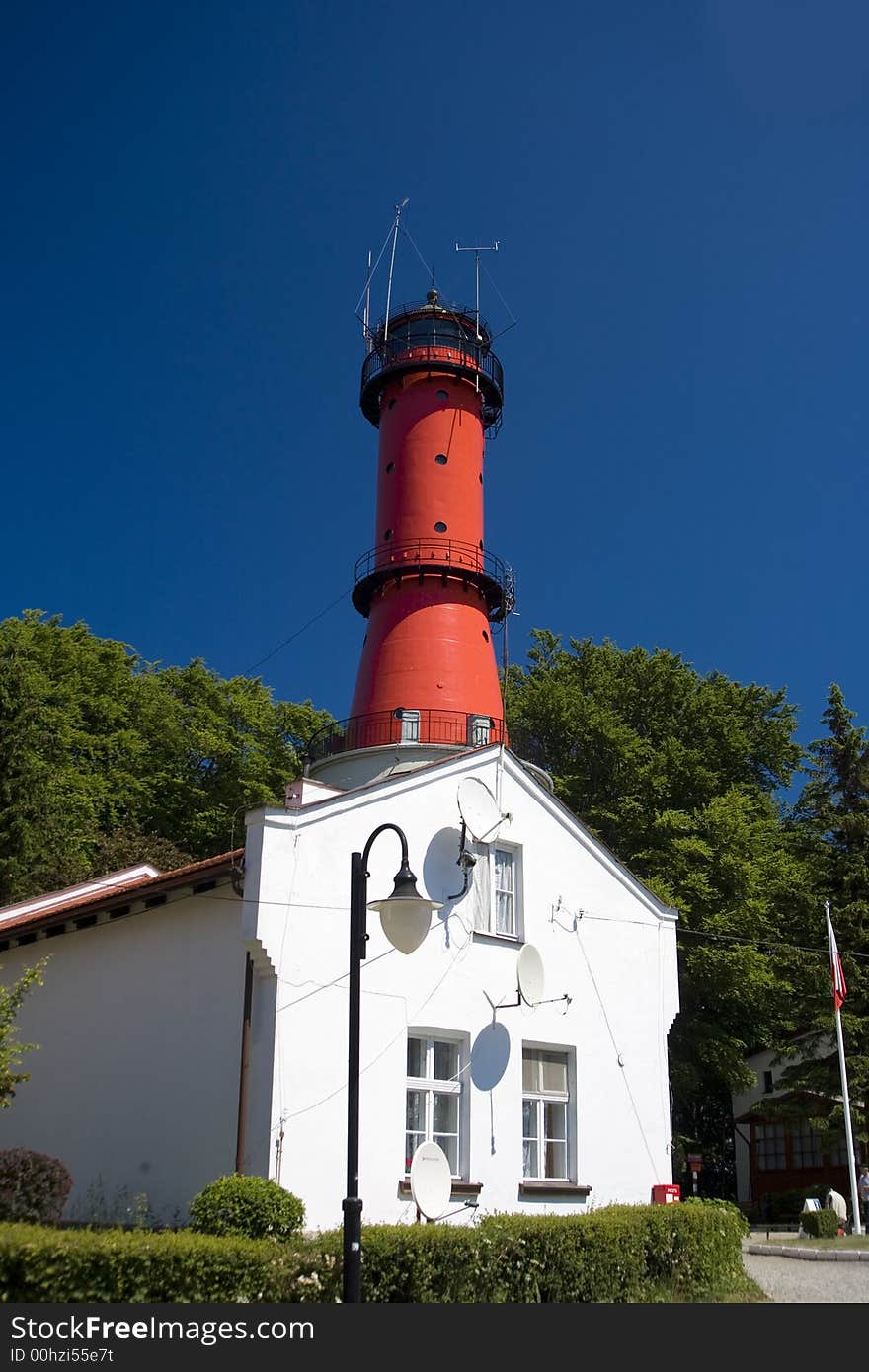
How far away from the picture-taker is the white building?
16.3m

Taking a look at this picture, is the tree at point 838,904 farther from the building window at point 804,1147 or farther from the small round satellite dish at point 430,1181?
the small round satellite dish at point 430,1181

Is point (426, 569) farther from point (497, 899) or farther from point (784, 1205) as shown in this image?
point (784, 1205)

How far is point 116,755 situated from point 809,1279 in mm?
A: 30861

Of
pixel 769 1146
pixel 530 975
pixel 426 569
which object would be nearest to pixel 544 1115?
pixel 530 975

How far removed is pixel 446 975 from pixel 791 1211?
70.7ft

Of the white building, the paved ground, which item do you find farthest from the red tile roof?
the paved ground

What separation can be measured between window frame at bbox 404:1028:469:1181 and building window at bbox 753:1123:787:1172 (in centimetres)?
2269

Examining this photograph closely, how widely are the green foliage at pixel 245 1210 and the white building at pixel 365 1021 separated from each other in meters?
1.61

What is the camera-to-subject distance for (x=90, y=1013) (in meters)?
18.8

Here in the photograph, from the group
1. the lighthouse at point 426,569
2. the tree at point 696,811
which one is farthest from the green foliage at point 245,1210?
the tree at point 696,811

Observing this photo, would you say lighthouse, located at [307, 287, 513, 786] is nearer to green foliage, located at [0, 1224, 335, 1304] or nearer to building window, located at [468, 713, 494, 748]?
building window, located at [468, 713, 494, 748]

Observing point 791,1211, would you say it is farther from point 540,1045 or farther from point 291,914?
point 291,914

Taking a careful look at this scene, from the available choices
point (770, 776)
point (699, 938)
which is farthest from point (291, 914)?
point (770, 776)

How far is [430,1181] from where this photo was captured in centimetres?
1536
